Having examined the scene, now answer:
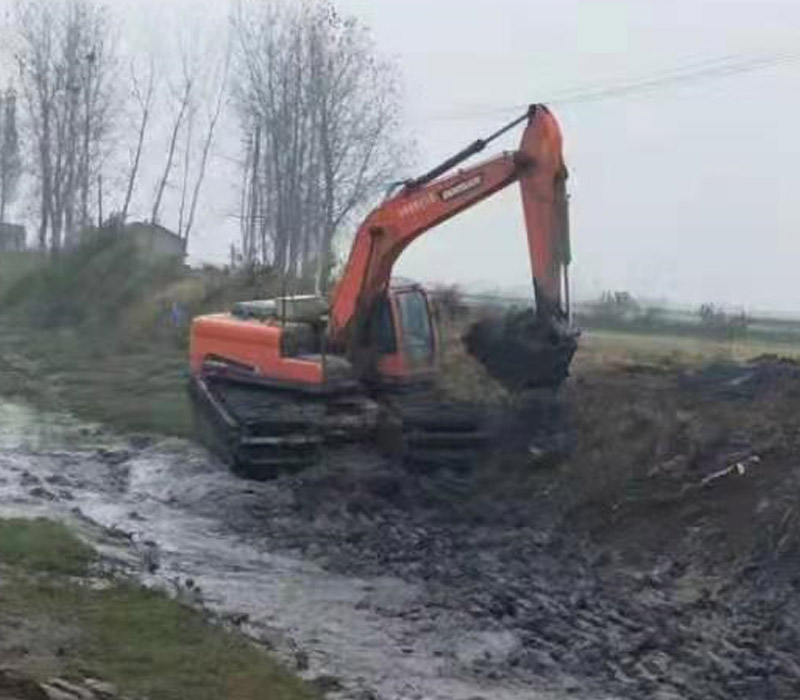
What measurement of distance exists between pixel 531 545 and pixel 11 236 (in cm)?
7063

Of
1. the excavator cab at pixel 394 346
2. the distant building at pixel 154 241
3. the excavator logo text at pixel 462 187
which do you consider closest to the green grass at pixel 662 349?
the excavator cab at pixel 394 346

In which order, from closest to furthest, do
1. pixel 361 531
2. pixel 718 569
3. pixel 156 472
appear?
1. pixel 718 569
2. pixel 361 531
3. pixel 156 472

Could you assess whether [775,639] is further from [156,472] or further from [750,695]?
[156,472]

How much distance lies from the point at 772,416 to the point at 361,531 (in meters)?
5.20

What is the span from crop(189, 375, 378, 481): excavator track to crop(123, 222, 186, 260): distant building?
3083 centimetres

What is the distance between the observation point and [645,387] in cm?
2297

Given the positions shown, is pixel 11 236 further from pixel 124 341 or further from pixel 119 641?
pixel 119 641

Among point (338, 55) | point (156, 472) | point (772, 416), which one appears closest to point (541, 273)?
point (772, 416)

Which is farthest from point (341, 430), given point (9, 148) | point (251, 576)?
point (9, 148)

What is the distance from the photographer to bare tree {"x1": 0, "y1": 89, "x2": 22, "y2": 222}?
7150 cm

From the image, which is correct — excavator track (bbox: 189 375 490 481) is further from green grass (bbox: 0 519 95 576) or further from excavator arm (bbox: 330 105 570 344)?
green grass (bbox: 0 519 95 576)

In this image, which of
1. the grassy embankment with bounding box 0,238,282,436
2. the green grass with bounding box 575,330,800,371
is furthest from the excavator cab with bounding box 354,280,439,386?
the grassy embankment with bounding box 0,238,282,436

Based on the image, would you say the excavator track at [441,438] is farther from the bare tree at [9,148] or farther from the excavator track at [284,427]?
the bare tree at [9,148]

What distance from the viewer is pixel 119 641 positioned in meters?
11.7
